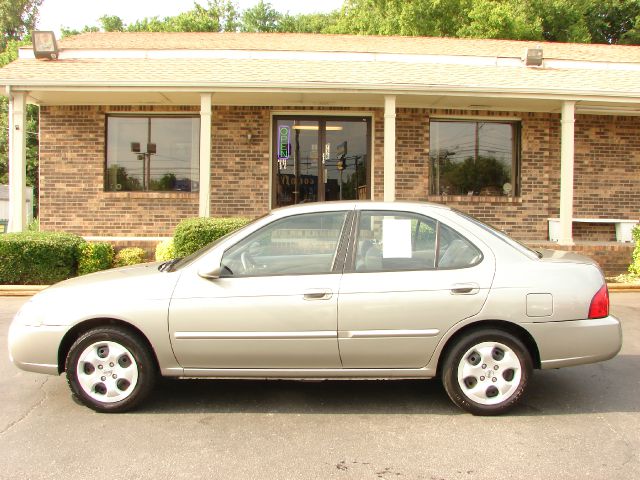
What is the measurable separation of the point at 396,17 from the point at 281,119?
584 inches

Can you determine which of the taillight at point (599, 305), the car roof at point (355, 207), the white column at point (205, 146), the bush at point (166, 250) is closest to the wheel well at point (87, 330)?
the car roof at point (355, 207)

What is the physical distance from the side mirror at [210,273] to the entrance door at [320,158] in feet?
27.6

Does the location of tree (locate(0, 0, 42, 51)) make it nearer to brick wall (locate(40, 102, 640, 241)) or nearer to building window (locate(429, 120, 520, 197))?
brick wall (locate(40, 102, 640, 241))

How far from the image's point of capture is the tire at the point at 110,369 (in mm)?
4129

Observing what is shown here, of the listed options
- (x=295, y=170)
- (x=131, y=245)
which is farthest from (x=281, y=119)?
(x=131, y=245)

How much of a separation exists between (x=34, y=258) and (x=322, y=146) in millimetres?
5936

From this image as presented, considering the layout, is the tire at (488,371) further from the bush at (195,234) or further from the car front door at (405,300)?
the bush at (195,234)

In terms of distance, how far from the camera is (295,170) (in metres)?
12.6

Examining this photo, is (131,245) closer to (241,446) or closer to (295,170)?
(295,170)

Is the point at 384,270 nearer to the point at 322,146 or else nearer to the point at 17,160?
the point at 322,146

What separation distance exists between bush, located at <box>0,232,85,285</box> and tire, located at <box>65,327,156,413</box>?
606 cm

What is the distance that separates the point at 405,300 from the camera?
13.4 ft

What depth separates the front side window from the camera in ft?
13.9

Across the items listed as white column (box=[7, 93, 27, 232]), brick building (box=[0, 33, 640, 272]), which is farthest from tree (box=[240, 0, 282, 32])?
white column (box=[7, 93, 27, 232])
